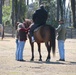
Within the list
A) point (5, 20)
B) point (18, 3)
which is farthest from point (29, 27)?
point (5, 20)

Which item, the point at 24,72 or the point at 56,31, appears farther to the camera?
the point at 56,31

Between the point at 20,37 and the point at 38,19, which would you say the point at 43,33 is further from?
the point at 20,37

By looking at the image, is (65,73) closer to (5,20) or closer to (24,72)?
(24,72)

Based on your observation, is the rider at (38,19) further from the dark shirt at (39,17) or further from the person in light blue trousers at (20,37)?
the person in light blue trousers at (20,37)

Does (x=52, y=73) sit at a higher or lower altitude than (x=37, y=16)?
lower

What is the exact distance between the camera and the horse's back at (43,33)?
16.5 meters

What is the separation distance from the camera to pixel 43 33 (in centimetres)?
1655

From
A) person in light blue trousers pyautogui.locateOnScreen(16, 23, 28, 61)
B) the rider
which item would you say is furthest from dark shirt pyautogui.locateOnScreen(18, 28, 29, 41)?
the rider

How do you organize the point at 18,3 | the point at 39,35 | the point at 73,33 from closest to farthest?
1. the point at 39,35
2. the point at 73,33
3. the point at 18,3

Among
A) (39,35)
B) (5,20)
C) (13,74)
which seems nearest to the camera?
(13,74)

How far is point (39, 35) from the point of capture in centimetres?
1664

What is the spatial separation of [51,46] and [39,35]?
731 mm

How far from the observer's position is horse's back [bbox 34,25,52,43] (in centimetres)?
1650

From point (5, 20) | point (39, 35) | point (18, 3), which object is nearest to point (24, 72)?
point (39, 35)
